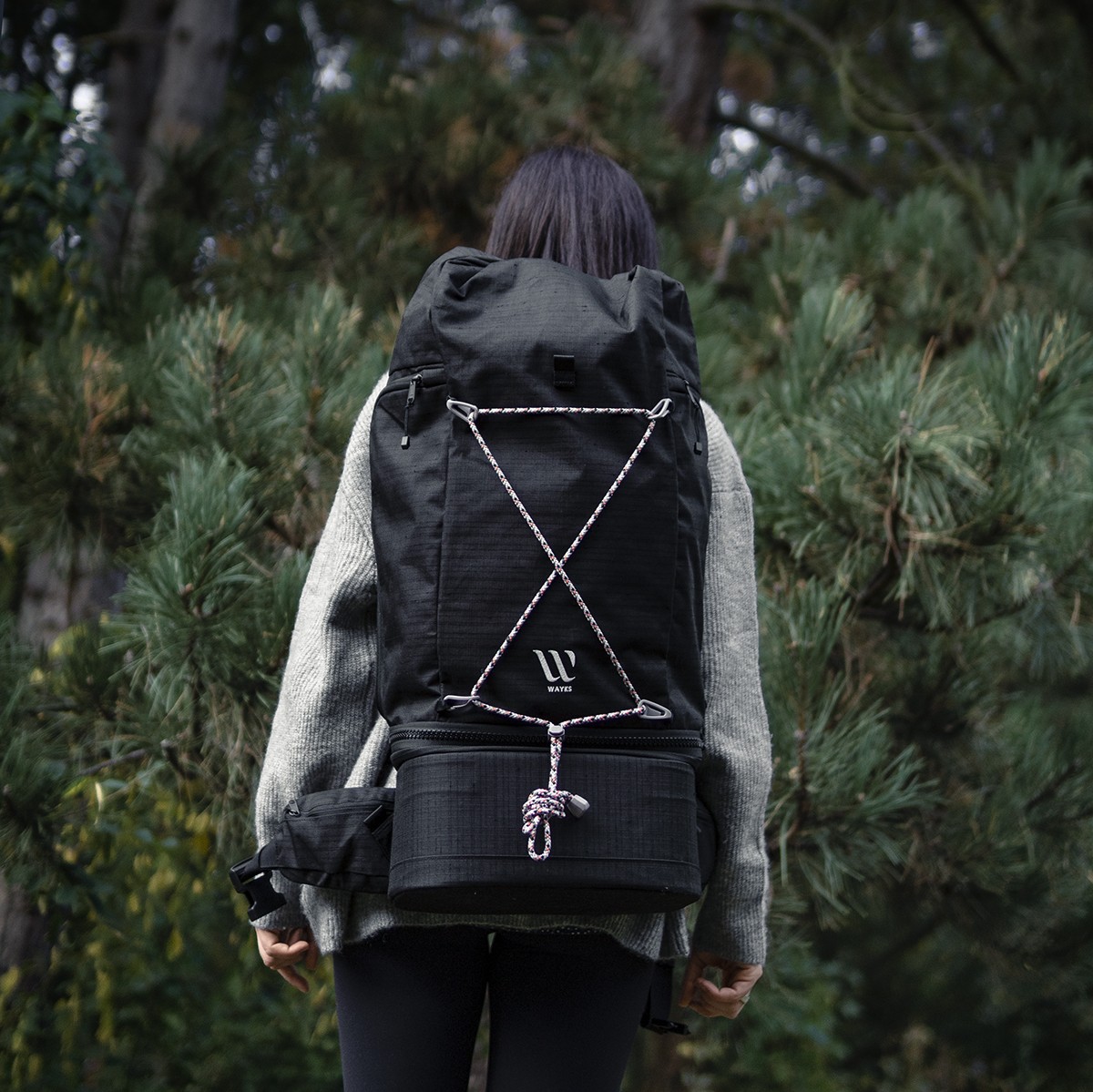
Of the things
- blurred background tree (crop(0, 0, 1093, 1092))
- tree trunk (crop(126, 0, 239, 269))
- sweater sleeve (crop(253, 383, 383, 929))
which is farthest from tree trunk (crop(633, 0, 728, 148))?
sweater sleeve (crop(253, 383, 383, 929))

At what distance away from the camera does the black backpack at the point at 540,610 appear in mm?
903

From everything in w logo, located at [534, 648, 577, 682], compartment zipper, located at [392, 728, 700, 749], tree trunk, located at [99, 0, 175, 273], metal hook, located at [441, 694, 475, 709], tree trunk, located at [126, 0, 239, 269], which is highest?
tree trunk, located at [99, 0, 175, 273]

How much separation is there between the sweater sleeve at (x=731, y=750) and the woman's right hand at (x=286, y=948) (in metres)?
0.35

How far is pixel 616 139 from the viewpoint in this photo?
8.83 feet

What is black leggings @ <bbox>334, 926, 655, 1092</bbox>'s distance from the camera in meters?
0.98

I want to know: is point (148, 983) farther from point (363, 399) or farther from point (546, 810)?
point (546, 810)

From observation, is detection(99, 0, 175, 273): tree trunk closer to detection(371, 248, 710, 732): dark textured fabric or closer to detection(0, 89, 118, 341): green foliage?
detection(0, 89, 118, 341): green foliage

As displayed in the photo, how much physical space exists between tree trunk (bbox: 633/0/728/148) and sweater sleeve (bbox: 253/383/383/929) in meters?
2.42

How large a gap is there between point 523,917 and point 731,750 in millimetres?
252

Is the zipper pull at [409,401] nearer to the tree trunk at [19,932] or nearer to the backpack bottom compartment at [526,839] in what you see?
the backpack bottom compartment at [526,839]

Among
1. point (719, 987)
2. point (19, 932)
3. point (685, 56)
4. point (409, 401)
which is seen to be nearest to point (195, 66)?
point (685, 56)

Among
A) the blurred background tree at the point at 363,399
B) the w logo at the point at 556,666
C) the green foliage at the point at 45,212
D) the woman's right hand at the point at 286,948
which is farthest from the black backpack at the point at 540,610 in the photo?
the green foliage at the point at 45,212

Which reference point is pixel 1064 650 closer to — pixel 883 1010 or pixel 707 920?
pixel 707 920

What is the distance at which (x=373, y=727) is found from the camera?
1068mm
